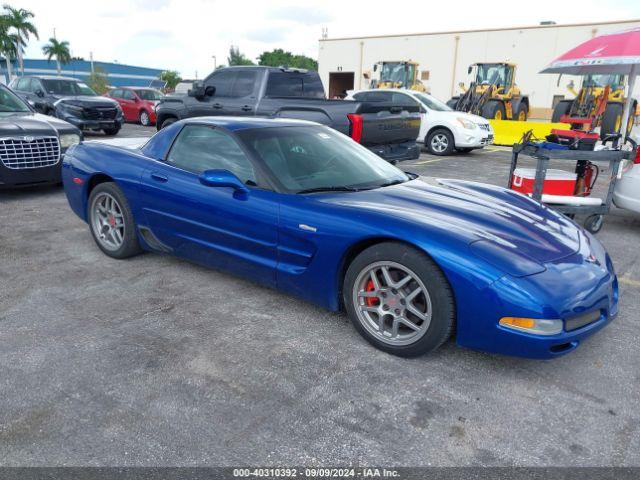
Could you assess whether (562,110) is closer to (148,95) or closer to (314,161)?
(148,95)

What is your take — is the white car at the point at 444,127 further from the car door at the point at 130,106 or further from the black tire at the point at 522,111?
the car door at the point at 130,106

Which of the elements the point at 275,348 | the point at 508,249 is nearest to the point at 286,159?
the point at 275,348

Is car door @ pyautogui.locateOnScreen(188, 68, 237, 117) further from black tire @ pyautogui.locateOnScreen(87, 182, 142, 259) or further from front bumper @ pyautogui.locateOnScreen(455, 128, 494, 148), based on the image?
front bumper @ pyautogui.locateOnScreen(455, 128, 494, 148)

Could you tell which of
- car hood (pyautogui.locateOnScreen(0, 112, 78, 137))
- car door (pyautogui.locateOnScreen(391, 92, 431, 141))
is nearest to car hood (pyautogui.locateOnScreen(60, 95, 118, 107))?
car hood (pyautogui.locateOnScreen(0, 112, 78, 137))

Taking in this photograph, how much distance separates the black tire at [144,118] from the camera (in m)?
18.8

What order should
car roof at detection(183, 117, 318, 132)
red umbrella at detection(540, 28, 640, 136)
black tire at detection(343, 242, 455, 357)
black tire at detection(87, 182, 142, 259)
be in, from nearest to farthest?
black tire at detection(343, 242, 455, 357)
car roof at detection(183, 117, 318, 132)
black tire at detection(87, 182, 142, 259)
red umbrella at detection(540, 28, 640, 136)

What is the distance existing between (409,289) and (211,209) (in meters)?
1.55

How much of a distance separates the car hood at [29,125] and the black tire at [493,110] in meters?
14.4

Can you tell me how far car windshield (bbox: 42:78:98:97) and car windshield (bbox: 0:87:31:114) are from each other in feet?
22.9

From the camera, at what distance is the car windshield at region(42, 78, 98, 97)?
14.1m

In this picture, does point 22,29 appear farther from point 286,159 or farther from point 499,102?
point 286,159

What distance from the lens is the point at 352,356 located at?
9.87ft

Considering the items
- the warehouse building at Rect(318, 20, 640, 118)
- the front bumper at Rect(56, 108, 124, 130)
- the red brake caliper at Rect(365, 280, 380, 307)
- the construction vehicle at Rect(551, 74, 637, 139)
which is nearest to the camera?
the red brake caliper at Rect(365, 280, 380, 307)

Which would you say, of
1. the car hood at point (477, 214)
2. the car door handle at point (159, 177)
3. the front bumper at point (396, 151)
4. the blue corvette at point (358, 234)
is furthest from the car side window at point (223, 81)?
the car hood at point (477, 214)
